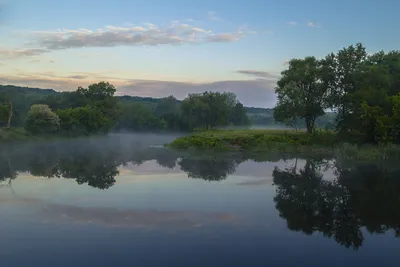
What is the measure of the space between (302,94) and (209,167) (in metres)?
28.5

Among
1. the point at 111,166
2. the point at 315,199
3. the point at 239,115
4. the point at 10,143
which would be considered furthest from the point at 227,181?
the point at 239,115

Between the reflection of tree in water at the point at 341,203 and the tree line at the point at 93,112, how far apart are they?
54555mm

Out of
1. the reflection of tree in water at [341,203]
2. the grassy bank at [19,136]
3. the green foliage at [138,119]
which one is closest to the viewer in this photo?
the reflection of tree in water at [341,203]

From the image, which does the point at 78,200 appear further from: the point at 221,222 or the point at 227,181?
the point at 227,181

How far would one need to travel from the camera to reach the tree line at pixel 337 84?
48062mm

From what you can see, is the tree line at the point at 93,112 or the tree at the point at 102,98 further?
the tree at the point at 102,98

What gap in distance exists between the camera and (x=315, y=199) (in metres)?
19.9

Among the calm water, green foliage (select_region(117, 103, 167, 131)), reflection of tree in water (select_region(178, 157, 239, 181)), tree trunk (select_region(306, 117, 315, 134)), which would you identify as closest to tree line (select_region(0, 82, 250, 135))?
green foliage (select_region(117, 103, 167, 131))

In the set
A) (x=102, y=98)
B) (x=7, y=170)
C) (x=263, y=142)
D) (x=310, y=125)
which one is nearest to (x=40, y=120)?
(x=102, y=98)

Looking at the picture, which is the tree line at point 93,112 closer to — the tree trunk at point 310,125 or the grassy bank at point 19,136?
the grassy bank at point 19,136

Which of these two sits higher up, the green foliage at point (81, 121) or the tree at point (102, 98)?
the tree at point (102, 98)

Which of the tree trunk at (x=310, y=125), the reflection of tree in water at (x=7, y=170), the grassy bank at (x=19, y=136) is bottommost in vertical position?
the reflection of tree in water at (x=7, y=170)

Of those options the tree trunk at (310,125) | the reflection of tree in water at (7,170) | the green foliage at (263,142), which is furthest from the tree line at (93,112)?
the tree trunk at (310,125)

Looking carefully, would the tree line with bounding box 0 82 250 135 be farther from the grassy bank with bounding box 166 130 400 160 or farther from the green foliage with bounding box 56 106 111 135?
the grassy bank with bounding box 166 130 400 160
